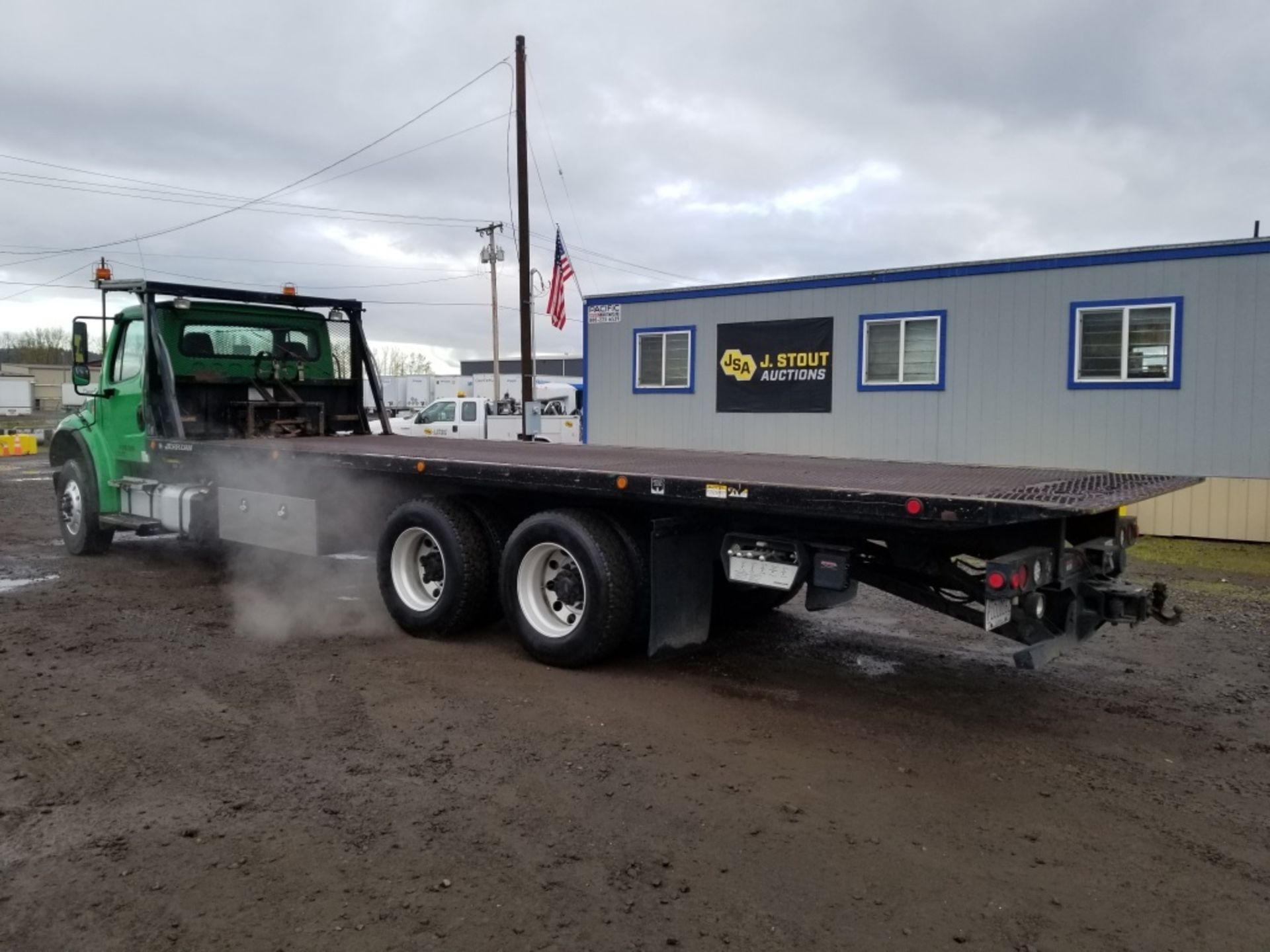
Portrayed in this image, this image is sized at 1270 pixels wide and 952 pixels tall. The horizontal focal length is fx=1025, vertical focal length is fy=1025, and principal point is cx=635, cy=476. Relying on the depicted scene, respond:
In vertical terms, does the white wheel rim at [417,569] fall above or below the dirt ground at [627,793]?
above

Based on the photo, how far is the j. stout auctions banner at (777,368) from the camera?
Result: 48.4ft

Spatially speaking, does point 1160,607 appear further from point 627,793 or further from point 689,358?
point 689,358

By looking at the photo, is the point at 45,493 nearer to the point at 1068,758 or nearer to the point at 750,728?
the point at 750,728

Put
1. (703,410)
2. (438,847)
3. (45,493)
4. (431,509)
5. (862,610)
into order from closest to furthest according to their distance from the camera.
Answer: (438,847)
(431,509)
(862,610)
(703,410)
(45,493)

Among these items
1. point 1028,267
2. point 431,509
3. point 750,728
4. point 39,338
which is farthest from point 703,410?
point 39,338

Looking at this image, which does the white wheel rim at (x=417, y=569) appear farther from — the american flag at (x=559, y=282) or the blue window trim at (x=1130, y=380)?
the american flag at (x=559, y=282)

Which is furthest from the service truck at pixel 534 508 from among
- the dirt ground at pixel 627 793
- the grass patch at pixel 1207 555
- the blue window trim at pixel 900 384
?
the blue window trim at pixel 900 384

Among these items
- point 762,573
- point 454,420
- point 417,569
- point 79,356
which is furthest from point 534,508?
point 454,420

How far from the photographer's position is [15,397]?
56.7m

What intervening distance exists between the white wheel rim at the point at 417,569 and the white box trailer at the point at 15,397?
188ft

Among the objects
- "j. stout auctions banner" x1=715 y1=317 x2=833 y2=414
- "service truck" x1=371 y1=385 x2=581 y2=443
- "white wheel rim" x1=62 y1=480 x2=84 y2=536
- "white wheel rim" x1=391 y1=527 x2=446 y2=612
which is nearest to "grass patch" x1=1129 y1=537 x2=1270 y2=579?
"j. stout auctions banner" x1=715 y1=317 x2=833 y2=414

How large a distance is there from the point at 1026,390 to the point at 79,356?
11.0 meters

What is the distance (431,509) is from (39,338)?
9203 cm

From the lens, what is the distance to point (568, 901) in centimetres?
356
